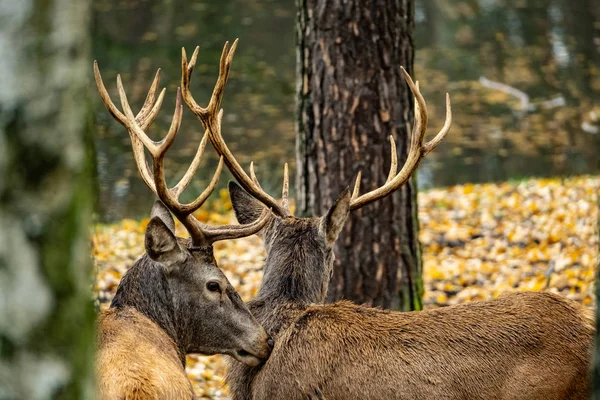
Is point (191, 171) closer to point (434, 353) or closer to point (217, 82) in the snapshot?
point (217, 82)

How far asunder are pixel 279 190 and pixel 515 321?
761cm

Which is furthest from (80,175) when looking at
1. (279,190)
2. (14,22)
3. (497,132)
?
(497,132)

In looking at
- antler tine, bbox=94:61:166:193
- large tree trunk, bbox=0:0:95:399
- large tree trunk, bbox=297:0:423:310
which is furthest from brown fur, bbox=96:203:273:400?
large tree trunk, bbox=0:0:95:399

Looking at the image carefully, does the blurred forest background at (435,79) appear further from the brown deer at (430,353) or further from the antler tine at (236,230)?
the brown deer at (430,353)

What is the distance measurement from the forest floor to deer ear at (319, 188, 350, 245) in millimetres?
1980

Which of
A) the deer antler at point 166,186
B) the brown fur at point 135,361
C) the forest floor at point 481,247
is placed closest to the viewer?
the brown fur at point 135,361

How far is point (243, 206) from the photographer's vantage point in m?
5.72

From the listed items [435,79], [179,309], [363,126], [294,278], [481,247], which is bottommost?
[481,247]

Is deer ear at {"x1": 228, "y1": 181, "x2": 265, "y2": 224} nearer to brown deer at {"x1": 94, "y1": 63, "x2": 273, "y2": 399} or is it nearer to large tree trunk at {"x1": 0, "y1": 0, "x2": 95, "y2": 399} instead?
brown deer at {"x1": 94, "y1": 63, "x2": 273, "y2": 399}

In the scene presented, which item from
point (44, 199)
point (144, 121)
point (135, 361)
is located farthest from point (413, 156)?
point (44, 199)

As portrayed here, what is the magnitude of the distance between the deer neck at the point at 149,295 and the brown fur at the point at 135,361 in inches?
2.4

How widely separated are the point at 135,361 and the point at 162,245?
742 mm

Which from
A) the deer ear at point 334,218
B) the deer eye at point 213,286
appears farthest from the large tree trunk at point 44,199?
the deer ear at point 334,218

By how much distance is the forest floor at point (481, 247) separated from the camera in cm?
827
